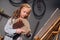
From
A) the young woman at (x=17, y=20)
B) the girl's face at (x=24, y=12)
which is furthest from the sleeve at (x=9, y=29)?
the girl's face at (x=24, y=12)


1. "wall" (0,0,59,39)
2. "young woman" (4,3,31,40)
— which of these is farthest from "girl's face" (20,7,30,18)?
"wall" (0,0,59,39)

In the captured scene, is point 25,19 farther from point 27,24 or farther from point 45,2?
point 45,2

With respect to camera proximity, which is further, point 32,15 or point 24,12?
point 32,15

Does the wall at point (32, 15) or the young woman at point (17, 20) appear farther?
the wall at point (32, 15)

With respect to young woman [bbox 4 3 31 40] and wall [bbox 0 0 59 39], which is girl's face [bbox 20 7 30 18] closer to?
young woman [bbox 4 3 31 40]

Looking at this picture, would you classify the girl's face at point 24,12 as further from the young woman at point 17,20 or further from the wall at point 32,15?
the wall at point 32,15

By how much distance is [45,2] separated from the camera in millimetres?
1431

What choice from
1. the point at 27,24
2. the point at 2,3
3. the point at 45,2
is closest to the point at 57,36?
the point at 27,24

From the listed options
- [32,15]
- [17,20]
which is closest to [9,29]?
[17,20]

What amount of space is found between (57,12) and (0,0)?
504 mm

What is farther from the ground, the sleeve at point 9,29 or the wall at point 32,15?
the wall at point 32,15

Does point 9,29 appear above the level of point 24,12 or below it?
below

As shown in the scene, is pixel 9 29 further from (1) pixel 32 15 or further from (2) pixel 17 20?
(1) pixel 32 15

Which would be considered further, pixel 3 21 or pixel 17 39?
pixel 3 21
